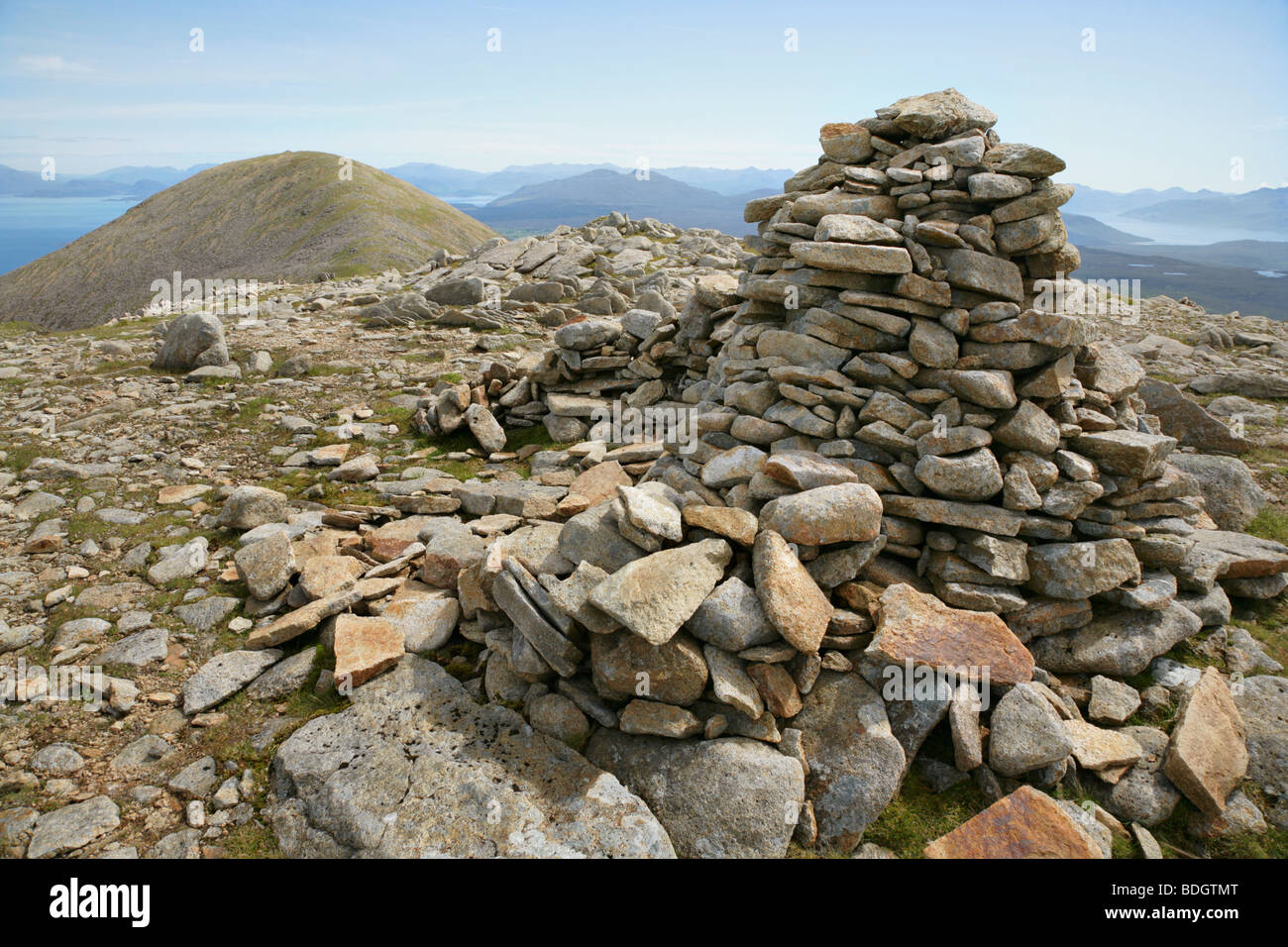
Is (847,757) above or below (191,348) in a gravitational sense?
below

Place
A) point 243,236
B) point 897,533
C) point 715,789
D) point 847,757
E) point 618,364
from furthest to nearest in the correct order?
point 243,236
point 618,364
point 897,533
point 847,757
point 715,789

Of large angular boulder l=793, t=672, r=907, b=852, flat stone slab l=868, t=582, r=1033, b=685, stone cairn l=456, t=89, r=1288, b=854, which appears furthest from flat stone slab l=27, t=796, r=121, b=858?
flat stone slab l=868, t=582, r=1033, b=685

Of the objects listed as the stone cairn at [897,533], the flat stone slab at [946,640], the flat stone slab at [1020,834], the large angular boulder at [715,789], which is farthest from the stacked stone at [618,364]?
the flat stone slab at [1020,834]

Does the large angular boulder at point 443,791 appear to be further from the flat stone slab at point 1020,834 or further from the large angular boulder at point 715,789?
the flat stone slab at point 1020,834

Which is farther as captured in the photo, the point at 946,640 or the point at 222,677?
the point at 222,677

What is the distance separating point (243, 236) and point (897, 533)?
137 meters

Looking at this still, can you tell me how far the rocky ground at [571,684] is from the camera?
666cm

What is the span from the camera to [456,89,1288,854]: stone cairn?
7.29 metres

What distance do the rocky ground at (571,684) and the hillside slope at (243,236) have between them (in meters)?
78.5

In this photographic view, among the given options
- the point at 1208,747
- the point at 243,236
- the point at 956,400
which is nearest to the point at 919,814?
the point at 1208,747

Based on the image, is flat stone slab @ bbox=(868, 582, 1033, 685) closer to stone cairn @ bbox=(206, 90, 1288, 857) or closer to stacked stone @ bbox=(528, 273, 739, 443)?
stone cairn @ bbox=(206, 90, 1288, 857)

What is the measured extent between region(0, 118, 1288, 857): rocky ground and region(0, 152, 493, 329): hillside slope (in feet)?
258

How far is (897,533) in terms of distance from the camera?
350 inches

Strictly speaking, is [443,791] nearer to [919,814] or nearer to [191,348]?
[919,814]
